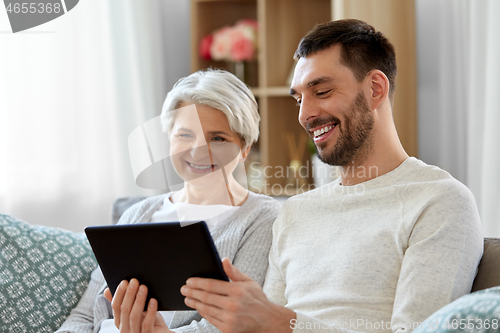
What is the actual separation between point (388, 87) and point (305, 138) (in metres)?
1.36

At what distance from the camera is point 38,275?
4.67ft

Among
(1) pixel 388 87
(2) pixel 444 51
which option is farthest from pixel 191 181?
(2) pixel 444 51

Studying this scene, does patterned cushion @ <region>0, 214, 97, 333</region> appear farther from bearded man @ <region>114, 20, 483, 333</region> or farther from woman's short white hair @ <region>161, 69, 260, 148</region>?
bearded man @ <region>114, 20, 483, 333</region>

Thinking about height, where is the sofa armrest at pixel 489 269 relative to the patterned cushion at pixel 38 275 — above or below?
above

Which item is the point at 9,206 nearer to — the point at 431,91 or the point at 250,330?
the point at 250,330

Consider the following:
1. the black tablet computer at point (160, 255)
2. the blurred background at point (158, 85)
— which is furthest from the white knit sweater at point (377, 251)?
the blurred background at point (158, 85)

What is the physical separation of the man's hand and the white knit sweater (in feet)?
0.18

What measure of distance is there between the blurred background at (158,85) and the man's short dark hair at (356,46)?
777mm

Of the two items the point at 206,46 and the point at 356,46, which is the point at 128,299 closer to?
the point at 356,46

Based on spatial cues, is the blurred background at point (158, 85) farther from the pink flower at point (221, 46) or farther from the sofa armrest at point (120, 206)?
the sofa armrest at point (120, 206)

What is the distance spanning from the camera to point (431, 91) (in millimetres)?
2307

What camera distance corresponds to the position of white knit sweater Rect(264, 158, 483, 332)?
95 cm

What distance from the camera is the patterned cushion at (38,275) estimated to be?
1.37m

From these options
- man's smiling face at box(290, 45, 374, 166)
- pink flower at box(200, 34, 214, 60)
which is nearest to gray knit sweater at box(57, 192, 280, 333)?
man's smiling face at box(290, 45, 374, 166)
